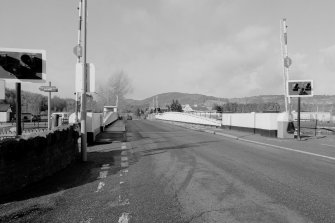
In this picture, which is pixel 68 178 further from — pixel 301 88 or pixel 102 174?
pixel 301 88

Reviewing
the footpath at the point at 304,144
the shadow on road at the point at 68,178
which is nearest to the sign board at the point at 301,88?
the footpath at the point at 304,144

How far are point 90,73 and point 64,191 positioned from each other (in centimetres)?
542

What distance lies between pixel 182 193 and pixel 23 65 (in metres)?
5.63

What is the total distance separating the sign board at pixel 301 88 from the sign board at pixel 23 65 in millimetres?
15088

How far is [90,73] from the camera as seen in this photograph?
11305 millimetres

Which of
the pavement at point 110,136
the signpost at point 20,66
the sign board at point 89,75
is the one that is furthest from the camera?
the pavement at point 110,136

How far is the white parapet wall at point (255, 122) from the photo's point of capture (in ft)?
69.8

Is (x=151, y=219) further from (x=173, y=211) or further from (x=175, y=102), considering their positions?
(x=175, y=102)

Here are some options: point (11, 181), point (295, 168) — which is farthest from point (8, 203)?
point (295, 168)

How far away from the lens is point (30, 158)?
23.6 feet

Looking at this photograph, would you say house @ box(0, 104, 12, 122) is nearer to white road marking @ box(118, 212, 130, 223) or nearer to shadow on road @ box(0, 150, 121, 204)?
shadow on road @ box(0, 150, 121, 204)

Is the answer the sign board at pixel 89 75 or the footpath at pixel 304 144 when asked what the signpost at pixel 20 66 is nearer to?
the sign board at pixel 89 75

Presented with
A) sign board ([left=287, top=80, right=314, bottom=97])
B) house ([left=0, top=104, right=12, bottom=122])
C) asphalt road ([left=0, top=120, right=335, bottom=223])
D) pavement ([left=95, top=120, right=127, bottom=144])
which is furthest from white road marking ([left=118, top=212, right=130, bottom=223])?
house ([left=0, top=104, right=12, bottom=122])

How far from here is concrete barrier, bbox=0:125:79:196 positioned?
6352mm
